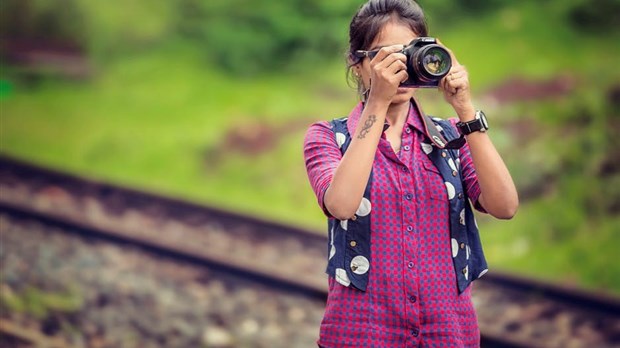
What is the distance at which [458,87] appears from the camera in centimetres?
195

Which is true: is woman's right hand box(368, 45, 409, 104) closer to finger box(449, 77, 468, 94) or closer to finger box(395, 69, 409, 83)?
finger box(395, 69, 409, 83)

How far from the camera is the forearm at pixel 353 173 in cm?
187

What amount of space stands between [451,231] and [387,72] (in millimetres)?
383

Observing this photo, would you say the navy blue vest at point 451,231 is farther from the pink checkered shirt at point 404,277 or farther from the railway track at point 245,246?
the railway track at point 245,246

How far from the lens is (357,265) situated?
76.7 inches

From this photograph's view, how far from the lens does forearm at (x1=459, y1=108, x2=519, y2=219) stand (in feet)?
6.39

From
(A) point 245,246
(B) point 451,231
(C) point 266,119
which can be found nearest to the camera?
(B) point 451,231

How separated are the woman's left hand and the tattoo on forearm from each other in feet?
0.55

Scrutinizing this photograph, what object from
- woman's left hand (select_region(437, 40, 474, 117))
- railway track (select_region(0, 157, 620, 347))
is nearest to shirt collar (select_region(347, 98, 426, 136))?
woman's left hand (select_region(437, 40, 474, 117))

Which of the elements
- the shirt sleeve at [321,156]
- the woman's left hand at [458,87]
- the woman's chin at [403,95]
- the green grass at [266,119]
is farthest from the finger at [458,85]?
the green grass at [266,119]

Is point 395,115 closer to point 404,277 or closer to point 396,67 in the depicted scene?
point 396,67

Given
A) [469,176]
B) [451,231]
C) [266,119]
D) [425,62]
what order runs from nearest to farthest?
1. [425,62]
2. [451,231]
3. [469,176]
4. [266,119]

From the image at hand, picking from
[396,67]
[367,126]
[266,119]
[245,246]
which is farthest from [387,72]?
[266,119]

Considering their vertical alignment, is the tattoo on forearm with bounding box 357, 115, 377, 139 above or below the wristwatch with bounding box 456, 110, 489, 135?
below
